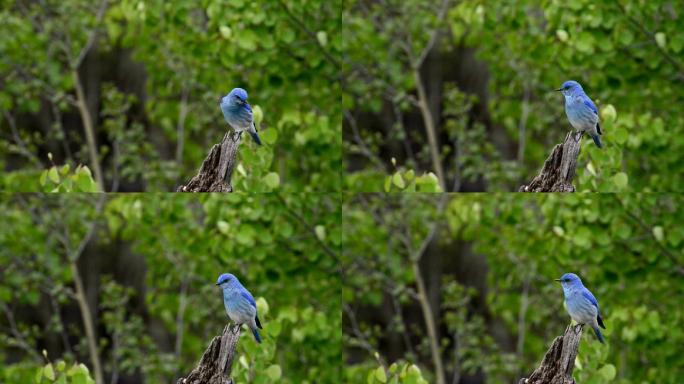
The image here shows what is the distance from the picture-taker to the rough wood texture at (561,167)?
5082 millimetres

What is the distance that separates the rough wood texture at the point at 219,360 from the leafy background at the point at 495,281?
907mm

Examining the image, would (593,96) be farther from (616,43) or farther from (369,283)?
(369,283)

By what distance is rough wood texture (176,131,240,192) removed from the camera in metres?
4.99

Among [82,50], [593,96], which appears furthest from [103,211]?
[593,96]

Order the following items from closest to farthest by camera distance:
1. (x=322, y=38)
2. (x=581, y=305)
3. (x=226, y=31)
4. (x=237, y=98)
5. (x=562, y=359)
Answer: (x=562, y=359), (x=581, y=305), (x=237, y=98), (x=226, y=31), (x=322, y=38)

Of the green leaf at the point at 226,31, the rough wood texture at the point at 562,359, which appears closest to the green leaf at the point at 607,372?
the rough wood texture at the point at 562,359

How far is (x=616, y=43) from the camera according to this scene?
233 inches

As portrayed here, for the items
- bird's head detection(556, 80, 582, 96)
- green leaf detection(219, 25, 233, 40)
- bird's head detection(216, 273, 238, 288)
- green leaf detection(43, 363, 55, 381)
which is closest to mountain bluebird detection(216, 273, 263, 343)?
bird's head detection(216, 273, 238, 288)

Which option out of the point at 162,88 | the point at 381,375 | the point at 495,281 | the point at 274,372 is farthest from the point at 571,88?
the point at 162,88

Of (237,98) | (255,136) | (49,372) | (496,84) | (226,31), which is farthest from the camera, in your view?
(496,84)

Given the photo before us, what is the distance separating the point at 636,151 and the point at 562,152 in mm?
980

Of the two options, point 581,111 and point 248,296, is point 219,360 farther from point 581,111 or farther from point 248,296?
point 581,111

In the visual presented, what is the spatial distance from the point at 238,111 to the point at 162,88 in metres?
1.15

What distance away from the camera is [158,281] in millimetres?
5805
